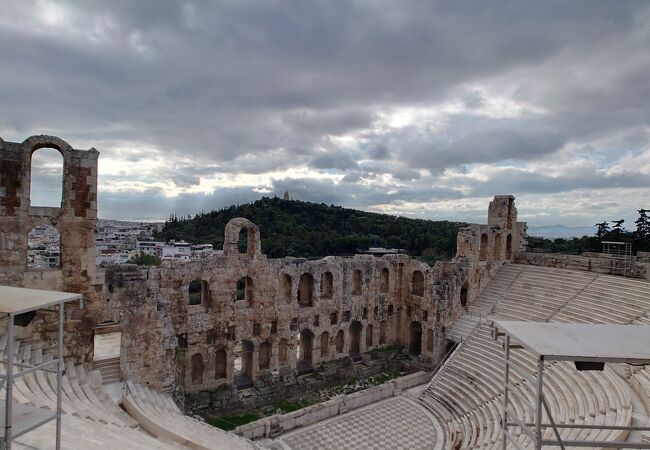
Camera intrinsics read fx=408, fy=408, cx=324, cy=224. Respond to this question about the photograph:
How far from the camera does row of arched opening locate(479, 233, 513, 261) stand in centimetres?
2636

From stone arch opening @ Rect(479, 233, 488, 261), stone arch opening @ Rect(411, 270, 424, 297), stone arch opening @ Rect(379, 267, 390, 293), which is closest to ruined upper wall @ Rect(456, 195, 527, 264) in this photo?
stone arch opening @ Rect(479, 233, 488, 261)

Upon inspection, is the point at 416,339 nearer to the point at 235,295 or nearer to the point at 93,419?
the point at 235,295

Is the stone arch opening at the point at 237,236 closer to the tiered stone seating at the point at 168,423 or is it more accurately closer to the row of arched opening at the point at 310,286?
the row of arched opening at the point at 310,286

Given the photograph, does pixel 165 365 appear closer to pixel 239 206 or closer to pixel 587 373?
pixel 587 373

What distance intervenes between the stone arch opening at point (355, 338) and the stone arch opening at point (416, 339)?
3389 mm

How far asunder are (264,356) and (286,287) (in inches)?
143

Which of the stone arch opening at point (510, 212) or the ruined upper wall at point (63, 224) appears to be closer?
the ruined upper wall at point (63, 224)

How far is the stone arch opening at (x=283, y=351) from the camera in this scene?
2075 cm

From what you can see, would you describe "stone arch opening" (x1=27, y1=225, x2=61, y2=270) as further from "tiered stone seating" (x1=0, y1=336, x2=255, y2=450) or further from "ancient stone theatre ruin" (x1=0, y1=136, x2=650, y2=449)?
"tiered stone seating" (x1=0, y1=336, x2=255, y2=450)

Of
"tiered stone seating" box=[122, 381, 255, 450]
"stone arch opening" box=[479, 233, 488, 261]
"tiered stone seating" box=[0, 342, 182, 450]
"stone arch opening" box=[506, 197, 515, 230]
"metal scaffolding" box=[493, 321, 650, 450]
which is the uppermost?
"stone arch opening" box=[506, 197, 515, 230]

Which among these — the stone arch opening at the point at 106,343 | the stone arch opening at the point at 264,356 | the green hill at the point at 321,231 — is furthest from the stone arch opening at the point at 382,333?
the green hill at the point at 321,231

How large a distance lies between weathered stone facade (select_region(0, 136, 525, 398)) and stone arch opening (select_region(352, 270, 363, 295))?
0.35 ft

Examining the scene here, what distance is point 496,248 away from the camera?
1062 inches

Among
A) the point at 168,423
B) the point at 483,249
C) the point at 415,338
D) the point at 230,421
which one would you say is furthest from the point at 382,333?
the point at 168,423
